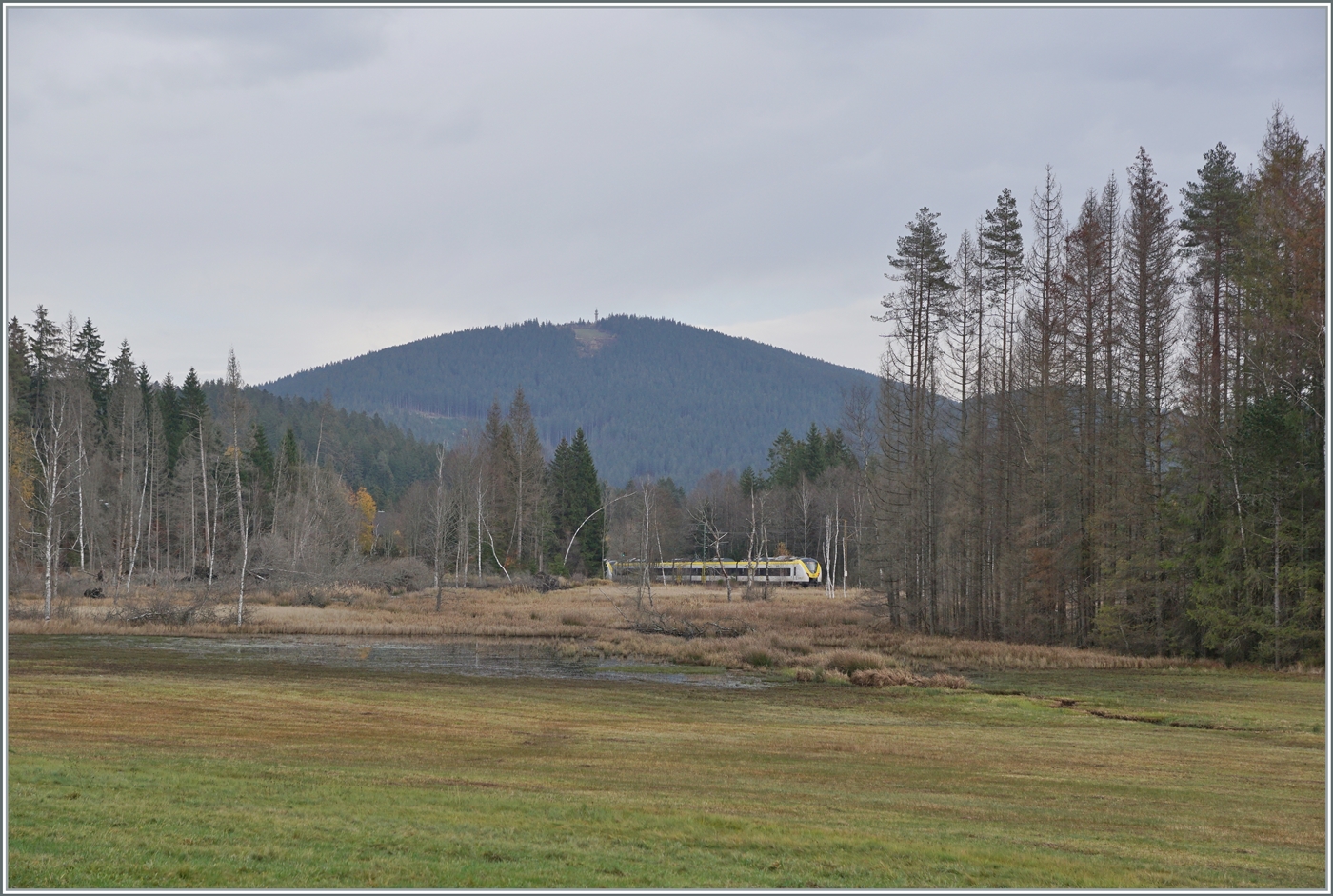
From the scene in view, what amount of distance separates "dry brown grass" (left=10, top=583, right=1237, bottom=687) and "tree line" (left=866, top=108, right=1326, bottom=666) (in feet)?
10.6

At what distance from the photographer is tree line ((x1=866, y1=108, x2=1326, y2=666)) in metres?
35.9

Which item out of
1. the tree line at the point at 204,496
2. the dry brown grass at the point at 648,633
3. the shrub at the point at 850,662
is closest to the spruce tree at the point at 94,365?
the tree line at the point at 204,496

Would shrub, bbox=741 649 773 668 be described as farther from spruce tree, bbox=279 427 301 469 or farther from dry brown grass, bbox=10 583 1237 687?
spruce tree, bbox=279 427 301 469

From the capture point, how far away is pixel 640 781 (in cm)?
1421

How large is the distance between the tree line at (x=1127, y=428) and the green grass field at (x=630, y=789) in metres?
13.1

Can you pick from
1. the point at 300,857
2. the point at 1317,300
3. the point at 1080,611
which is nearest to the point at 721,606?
the point at 1080,611

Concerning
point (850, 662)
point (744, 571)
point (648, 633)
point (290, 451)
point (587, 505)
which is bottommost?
point (744, 571)

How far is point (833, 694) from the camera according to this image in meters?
27.8

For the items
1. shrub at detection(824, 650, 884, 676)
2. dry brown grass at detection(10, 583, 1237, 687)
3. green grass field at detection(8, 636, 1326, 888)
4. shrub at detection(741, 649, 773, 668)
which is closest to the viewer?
green grass field at detection(8, 636, 1326, 888)

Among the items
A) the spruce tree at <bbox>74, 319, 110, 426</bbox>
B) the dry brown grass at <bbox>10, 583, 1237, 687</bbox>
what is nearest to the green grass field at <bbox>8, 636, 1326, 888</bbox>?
the dry brown grass at <bbox>10, 583, 1237, 687</bbox>

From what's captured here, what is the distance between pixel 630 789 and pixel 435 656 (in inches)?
911

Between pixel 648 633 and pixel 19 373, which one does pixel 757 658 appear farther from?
pixel 19 373

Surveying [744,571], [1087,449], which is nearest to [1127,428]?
[1087,449]

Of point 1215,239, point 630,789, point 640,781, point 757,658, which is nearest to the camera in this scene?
point 630,789
